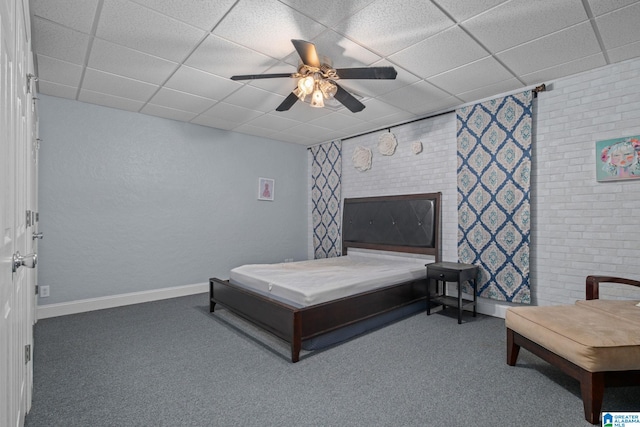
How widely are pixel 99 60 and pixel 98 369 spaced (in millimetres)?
→ 2802

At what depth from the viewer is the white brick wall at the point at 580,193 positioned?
3.08m

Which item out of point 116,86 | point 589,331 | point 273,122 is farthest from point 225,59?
point 589,331

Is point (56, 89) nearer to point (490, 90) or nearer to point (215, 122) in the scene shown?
point (215, 122)

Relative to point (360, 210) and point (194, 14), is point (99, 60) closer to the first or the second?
point (194, 14)

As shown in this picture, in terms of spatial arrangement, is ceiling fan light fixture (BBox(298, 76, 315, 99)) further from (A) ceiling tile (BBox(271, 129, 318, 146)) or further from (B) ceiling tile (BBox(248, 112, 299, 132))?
(A) ceiling tile (BBox(271, 129, 318, 146))

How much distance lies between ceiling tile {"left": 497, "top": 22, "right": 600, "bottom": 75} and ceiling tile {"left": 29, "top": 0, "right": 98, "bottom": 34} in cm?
345

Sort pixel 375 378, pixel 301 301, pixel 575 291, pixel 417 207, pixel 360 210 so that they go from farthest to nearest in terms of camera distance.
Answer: pixel 360 210, pixel 417 207, pixel 575 291, pixel 301 301, pixel 375 378

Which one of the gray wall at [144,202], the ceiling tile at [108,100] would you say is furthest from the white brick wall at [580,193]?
the ceiling tile at [108,100]

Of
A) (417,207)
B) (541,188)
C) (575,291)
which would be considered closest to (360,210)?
(417,207)

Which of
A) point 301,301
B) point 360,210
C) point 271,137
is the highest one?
point 271,137

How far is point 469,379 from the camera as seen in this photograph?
242cm

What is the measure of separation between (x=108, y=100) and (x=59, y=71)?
31.9 inches

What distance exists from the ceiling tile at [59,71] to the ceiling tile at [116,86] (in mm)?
86

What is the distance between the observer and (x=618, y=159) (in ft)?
10.2
